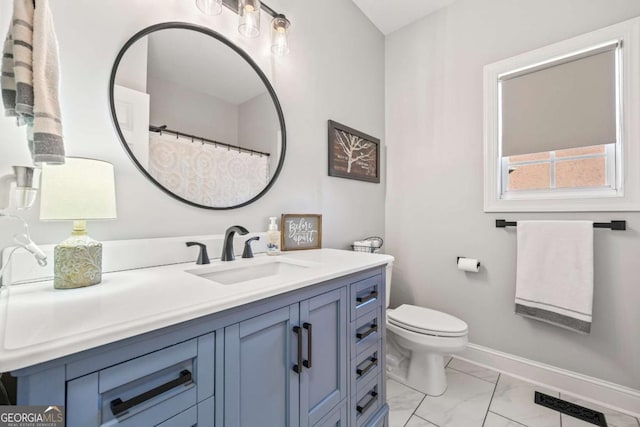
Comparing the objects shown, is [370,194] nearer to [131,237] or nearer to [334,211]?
[334,211]

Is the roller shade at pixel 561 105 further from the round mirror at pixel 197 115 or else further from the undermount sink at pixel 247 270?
the undermount sink at pixel 247 270

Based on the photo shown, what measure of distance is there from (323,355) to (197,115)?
1181mm

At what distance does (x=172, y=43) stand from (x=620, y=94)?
241 cm

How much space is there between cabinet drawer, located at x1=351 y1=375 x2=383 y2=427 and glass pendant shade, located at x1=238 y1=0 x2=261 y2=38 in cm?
181

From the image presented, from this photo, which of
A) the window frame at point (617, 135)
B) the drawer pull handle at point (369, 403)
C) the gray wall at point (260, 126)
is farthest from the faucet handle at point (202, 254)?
the window frame at point (617, 135)

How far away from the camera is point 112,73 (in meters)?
1.01

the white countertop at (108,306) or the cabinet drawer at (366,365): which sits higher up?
the white countertop at (108,306)

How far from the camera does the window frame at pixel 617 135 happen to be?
4.92 feet

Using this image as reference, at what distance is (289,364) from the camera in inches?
34.7

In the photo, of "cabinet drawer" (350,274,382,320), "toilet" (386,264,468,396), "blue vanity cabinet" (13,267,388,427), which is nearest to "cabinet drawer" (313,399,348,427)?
"blue vanity cabinet" (13,267,388,427)

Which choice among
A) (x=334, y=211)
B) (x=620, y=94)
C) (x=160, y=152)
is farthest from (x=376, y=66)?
(x=160, y=152)

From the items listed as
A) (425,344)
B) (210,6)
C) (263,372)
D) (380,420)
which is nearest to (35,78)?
(210,6)

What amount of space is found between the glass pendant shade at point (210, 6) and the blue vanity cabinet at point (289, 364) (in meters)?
1.36

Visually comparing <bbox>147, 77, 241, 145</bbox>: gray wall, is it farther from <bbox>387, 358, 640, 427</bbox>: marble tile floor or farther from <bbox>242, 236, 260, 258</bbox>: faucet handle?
<bbox>387, 358, 640, 427</bbox>: marble tile floor
